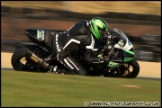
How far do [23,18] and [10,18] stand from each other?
1.74 feet

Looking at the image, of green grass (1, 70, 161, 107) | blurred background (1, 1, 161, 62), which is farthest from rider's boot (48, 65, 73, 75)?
blurred background (1, 1, 161, 62)

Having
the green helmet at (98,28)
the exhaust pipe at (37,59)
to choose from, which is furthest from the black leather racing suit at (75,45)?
the exhaust pipe at (37,59)

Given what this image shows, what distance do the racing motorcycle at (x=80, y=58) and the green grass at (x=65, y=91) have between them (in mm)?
2664

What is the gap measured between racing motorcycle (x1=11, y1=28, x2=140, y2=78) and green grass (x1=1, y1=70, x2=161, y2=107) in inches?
105

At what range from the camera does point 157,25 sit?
17.5 meters

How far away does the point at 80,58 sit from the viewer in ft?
34.8

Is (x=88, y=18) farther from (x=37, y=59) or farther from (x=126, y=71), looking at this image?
(x=37, y=59)

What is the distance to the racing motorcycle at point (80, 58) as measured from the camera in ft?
33.9

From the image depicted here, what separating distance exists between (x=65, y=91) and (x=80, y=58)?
414 centimetres

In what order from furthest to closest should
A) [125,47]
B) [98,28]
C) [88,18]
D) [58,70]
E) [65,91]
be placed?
[88,18] < [58,70] < [125,47] < [98,28] < [65,91]

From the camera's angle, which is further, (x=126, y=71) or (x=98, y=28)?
(x=126, y=71)

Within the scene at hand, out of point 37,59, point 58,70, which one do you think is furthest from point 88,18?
point 37,59

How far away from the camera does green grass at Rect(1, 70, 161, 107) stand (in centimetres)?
590

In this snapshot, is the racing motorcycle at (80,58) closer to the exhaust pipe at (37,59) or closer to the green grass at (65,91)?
the exhaust pipe at (37,59)
